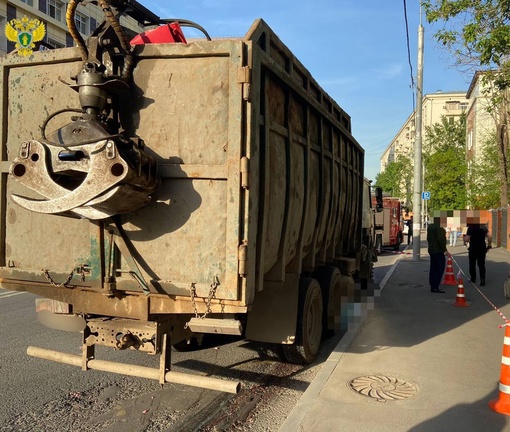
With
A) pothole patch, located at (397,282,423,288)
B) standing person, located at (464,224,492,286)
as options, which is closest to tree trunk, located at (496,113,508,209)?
standing person, located at (464,224,492,286)

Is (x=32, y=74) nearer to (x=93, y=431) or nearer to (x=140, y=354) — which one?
(x=93, y=431)

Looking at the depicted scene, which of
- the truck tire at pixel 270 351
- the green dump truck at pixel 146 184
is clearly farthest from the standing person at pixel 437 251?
the green dump truck at pixel 146 184

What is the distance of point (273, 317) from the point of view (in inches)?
205

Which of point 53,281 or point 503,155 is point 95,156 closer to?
point 53,281

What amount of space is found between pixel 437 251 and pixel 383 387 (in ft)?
22.3

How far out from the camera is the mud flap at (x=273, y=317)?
5176 millimetres

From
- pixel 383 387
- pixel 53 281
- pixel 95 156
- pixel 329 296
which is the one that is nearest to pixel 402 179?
pixel 329 296

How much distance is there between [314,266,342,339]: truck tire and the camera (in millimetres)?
6629

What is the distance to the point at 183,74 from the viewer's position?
393 cm

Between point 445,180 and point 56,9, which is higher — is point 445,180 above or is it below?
below

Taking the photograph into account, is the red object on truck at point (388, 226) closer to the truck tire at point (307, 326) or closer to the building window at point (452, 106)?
the truck tire at point (307, 326)

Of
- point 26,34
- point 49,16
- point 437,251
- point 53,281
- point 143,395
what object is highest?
point 49,16

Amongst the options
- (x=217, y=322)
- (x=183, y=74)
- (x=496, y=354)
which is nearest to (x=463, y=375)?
(x=496, y=354)

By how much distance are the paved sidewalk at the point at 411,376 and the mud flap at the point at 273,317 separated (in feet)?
1.91
